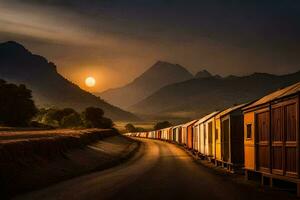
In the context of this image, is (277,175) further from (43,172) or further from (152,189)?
(43,172)

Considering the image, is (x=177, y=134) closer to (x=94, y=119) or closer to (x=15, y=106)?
(x=15, y=106)

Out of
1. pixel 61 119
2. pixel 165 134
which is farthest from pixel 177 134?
pixel 61 119

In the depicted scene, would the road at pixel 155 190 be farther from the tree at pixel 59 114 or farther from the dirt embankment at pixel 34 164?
the tree at pixel 59 114

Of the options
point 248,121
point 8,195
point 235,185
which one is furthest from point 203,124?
point 8,195

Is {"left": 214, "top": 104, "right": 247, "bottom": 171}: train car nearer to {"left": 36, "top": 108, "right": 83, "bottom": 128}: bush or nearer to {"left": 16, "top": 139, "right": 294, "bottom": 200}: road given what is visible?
{"left": 16, "top": 139, "right": 294, "bottom": 200}: road

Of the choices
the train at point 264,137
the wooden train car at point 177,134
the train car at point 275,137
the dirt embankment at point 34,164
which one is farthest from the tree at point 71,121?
the train car at point 275,137

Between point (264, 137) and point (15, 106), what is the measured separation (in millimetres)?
78242

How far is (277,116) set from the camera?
21.9 meters

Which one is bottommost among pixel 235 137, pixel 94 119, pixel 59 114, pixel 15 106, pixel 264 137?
pixel 235 137

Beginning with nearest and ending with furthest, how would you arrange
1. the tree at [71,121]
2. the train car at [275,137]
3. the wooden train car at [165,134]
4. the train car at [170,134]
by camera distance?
the train car at [275,137] < the train car at [170,134] < the wooden train car at [165,134] < the tree at [71,121]

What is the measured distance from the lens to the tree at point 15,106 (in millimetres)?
95500

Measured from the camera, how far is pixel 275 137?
2227cm

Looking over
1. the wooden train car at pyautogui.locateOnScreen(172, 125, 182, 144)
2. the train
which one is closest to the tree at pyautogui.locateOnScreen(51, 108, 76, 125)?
the wooden train car at pyautogui.locateOnScreen(172, 125, 182, 144)

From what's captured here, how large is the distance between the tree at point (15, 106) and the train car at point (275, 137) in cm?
7414
